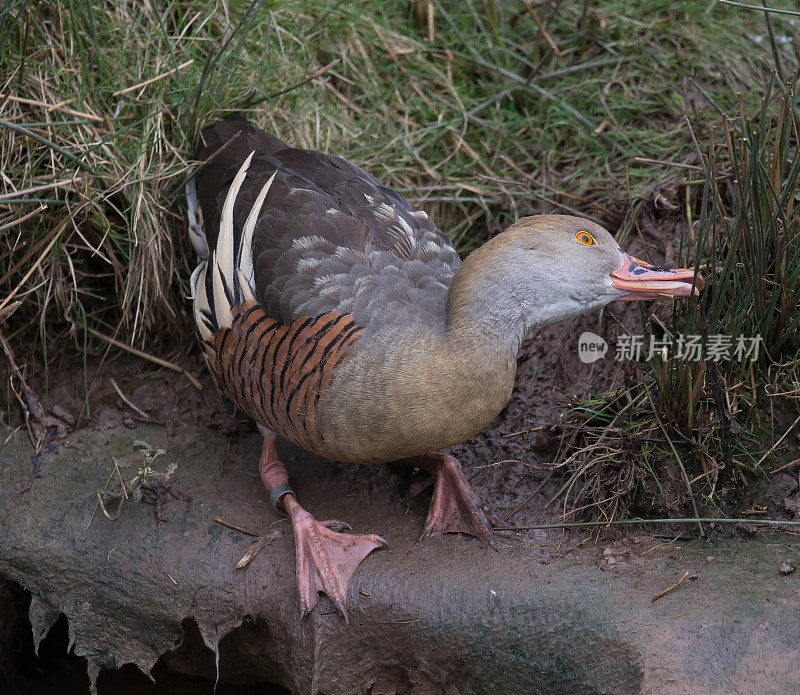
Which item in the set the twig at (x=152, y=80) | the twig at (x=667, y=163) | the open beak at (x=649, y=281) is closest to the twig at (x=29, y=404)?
the twig at (x=152, y=80)

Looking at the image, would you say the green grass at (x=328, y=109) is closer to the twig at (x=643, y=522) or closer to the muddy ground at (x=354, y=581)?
the muddy ground at (x=354, y=581)

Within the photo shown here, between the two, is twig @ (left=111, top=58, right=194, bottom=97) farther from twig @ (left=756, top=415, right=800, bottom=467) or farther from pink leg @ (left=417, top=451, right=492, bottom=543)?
twig @ (left=756, top=415, right=800, bottom=467)

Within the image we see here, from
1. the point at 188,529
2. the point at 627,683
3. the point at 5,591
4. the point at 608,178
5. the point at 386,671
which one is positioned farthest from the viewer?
the point at 608,178

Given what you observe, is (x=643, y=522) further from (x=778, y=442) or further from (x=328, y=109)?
(x=328, y=109)

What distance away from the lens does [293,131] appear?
4.55 m

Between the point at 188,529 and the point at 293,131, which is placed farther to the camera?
the point at 293,131

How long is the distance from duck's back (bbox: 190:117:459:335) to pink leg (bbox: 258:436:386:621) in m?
0.83

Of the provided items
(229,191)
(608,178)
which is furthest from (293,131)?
(608,178)

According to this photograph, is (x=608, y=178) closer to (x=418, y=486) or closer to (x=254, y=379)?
(x=418, y=486)

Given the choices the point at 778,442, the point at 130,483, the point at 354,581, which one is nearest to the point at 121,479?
the point at 130,483

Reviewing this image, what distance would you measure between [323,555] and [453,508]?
0.56 m

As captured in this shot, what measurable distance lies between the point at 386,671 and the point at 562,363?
1569mm

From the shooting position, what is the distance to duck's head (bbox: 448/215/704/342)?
3.13m

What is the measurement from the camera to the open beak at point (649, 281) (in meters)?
3.14
